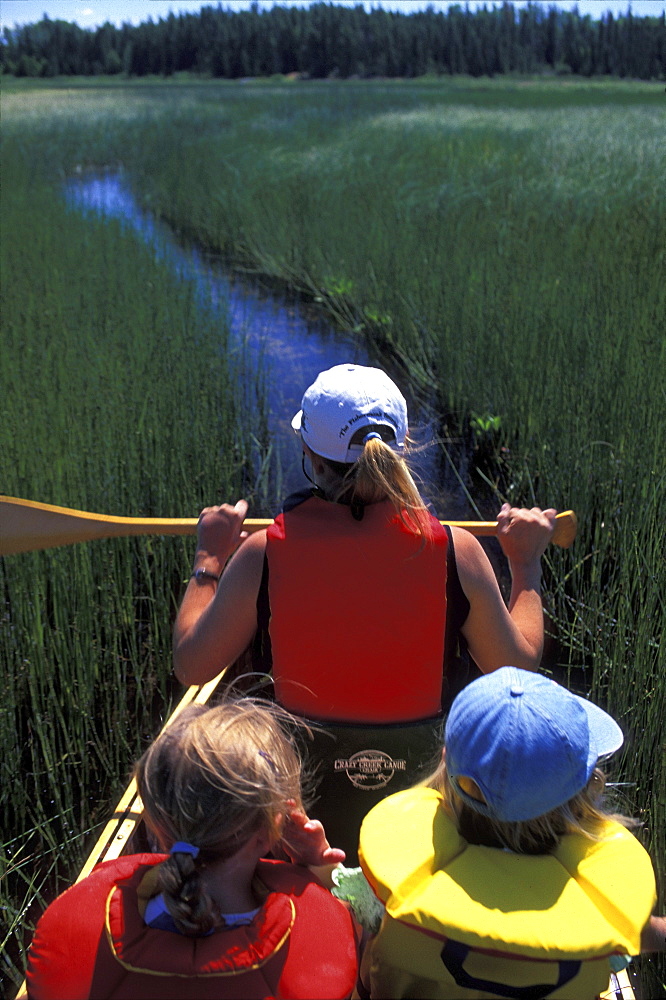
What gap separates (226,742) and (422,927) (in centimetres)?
29

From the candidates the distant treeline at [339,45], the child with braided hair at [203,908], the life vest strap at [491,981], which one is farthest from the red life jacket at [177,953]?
the distant treeline at [339,45]

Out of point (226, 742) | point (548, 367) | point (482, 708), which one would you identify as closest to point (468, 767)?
point (482, 708)

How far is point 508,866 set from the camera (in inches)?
39.1

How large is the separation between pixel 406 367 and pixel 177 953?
4.96 meters

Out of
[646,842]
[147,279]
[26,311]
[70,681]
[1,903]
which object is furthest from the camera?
[147,279]

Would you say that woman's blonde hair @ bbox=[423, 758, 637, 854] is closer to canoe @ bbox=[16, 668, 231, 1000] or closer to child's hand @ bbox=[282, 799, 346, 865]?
child's hand @ bbox=[282, 799, 346, 865]

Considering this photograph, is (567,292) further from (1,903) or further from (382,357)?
(1,903)

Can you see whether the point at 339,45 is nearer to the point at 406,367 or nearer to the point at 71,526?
the point at 406,367

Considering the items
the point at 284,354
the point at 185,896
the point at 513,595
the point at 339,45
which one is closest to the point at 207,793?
the point at 185,896

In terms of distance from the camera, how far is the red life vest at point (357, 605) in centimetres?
135

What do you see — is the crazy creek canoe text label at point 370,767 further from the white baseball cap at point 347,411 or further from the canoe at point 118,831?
the white baseball cap at point 347,411

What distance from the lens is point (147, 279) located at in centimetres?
564

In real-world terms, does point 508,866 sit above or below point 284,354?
above

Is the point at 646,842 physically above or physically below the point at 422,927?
below
